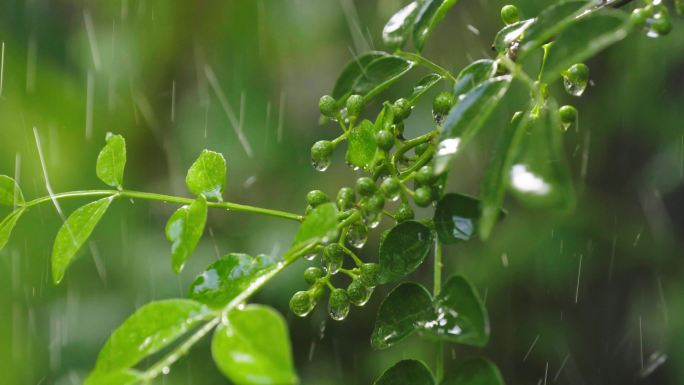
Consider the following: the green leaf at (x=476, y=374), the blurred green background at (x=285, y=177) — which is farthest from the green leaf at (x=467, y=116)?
the blurred green background at (x=285, y=177)

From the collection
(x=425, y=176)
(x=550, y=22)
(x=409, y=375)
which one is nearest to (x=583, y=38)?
(x=550, y=22)

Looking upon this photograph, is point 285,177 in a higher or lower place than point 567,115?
lower

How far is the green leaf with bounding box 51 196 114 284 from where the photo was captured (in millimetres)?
637

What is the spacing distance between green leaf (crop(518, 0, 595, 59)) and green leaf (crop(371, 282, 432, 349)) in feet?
0.57

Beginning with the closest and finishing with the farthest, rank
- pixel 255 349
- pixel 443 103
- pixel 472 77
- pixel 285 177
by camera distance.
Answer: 1. pixel 255 349
2. pixel 472 77
3. pixel 443 103
4. pixel 285 177

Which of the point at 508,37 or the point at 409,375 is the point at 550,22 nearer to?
the point at 508,37

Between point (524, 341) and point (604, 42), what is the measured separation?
1.44 meters

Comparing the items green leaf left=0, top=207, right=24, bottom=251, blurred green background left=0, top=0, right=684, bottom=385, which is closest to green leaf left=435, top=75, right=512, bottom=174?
green leaf left=0, top=207, right=24, bottom=251

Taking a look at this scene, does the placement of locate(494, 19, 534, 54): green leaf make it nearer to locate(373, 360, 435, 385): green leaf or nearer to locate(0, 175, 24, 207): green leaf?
locate(373, 360, 435, 385): green leaf

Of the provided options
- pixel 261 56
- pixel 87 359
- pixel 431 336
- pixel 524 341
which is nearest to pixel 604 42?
pixel 431 336

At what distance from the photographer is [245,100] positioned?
7.11ft

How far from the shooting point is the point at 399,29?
1.99 ft

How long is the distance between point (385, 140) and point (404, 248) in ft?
0.26

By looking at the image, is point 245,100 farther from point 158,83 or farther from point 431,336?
point 431,336
